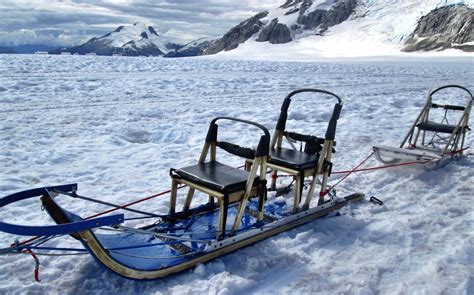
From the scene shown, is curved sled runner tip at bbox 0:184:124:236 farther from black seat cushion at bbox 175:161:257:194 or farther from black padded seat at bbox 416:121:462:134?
black padded seat at bbox 416:121:462:134

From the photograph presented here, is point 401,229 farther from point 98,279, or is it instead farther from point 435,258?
point 98,279

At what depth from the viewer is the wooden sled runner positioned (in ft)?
10.5

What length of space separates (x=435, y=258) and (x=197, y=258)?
6.90 ft

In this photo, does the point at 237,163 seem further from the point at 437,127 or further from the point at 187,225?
the point at 437,127

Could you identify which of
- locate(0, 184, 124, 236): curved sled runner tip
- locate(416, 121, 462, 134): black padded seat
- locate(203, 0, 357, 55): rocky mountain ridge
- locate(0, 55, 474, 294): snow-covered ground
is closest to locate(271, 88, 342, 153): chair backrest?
locate(0, 55, 474, 294): snow-covered ground

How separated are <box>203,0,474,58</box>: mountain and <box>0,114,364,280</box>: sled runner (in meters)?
88.2

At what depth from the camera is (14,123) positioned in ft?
29.7

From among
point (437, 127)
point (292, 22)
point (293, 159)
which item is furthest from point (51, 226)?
point (292, 22)

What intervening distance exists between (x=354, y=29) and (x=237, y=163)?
114 meters

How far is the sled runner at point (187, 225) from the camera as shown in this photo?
3.21 meters

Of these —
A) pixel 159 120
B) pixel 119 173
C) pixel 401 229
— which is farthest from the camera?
pixel 159 120

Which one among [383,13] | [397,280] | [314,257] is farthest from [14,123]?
[383,13]

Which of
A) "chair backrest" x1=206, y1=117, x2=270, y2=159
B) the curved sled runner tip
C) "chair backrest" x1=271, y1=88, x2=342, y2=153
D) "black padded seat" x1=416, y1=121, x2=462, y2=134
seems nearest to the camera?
the curved sled runner tip

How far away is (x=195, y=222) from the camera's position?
450 centimetres
